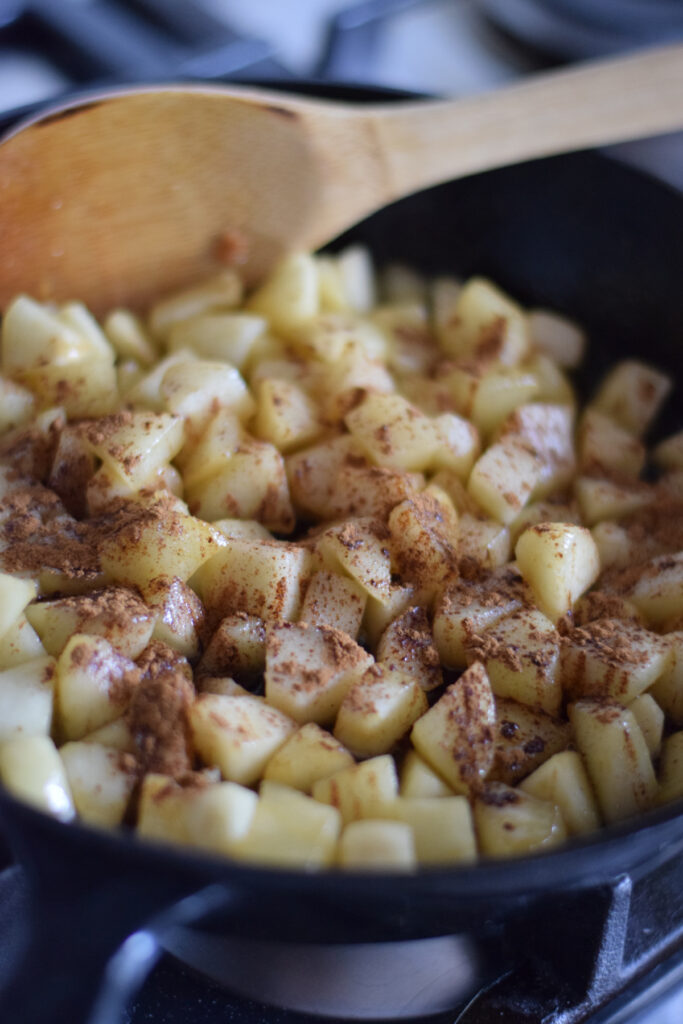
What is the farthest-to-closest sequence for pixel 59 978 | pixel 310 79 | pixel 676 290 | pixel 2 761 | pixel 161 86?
pixel 310 79 < pixel 676 290 < pixel 161 86 < pixel 2 761 < pixel 59 978

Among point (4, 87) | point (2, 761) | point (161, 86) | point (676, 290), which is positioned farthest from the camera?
point (4, 87)

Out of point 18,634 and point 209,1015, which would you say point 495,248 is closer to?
point 18,634

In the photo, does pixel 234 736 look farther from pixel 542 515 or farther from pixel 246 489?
pixel 542 515

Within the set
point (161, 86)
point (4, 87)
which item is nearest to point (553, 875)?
point (161, 86)

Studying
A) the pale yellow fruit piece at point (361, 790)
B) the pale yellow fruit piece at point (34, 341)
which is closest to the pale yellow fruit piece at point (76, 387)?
the pale yellow fruit piece at point (34, 341)

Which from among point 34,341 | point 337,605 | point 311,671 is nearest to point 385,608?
point 337,605

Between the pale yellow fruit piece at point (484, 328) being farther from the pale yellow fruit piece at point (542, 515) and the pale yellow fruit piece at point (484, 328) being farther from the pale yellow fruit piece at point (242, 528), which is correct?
the pale yellow fruit piece at point (242, 528)

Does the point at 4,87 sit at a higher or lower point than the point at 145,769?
higher

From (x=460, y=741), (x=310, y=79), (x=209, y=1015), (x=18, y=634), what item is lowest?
(x=209, y=1015)

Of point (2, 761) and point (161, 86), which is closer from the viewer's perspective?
point (2, 761)
